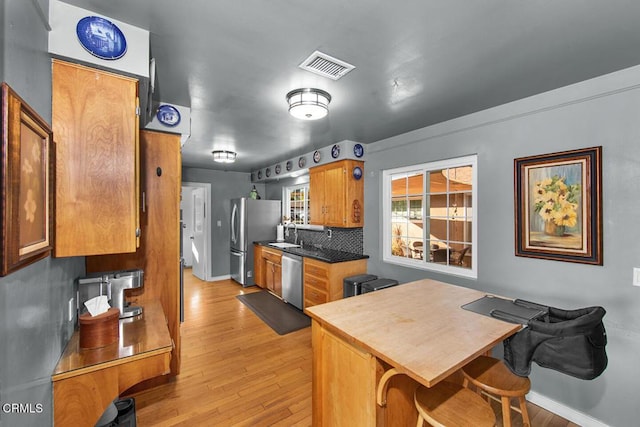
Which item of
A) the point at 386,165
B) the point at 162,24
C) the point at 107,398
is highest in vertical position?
the point at 162,24

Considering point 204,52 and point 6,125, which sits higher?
point 204,52

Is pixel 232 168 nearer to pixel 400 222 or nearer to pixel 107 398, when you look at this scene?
pixel 400 222

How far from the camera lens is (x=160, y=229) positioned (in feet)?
7.75

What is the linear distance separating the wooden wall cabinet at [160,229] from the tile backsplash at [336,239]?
2.37 meters

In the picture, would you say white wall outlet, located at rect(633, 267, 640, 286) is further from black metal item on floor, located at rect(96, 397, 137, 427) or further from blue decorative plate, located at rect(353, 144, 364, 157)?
black metal item on floor, located at rect(96, 397, 137, 427)

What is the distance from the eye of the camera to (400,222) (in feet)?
11.3

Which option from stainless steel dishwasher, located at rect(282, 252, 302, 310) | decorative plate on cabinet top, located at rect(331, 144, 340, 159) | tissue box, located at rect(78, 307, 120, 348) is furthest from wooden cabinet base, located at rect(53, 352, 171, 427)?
decorative plate on cabinet top, located at rect(331, 144, 340, 159)

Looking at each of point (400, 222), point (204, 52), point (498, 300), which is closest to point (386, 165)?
point (400, 222)

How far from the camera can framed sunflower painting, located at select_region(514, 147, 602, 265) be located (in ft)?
6.22

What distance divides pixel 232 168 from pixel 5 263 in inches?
210

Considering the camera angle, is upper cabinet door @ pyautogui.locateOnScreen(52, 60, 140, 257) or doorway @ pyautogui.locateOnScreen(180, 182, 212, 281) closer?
upper cabinet door @ pyautogui.locateOnScreen(52, 60, 140, 257)

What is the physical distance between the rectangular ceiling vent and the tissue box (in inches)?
75.5

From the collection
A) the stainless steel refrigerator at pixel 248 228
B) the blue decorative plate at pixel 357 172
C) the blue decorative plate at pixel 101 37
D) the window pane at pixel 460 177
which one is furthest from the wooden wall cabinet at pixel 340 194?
the blue decorative plate at pixel 101 37

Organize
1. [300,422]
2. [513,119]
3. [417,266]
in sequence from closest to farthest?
1. [300,422]
2. [513,119]
3. [417,266]
